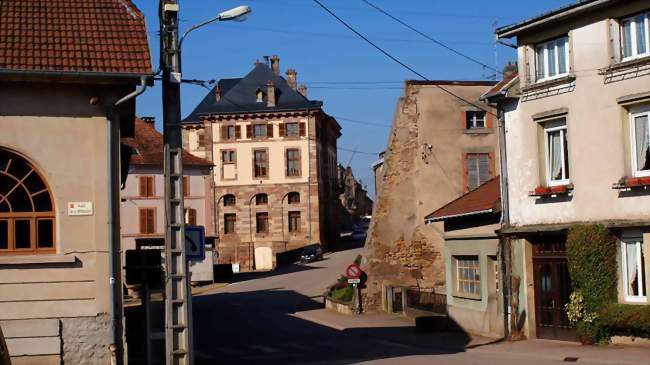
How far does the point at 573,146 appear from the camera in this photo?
23.0 meters

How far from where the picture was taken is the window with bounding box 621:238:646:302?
21344mm

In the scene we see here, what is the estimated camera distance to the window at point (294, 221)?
8062 cm

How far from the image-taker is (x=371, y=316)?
36625 mm

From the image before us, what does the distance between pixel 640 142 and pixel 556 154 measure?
291cm

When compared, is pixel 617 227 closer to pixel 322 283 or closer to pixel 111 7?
pixel 111 7

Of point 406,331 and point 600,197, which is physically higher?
point 600,197

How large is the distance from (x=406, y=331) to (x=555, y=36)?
11.2 metres

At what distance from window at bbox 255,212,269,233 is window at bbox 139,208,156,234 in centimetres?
1504

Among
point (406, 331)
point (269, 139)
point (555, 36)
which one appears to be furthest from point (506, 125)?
point (269, 139)

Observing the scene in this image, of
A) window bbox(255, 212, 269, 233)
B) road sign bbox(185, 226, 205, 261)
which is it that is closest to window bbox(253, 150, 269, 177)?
window bbox(255, 212, 269, 233)

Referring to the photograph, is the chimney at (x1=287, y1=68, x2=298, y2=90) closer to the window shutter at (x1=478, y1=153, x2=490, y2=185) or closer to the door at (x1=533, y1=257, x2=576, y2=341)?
the window shutter at (x1=478, y1=153, x2=490, y2=185)

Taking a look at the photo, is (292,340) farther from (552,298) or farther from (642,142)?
(642,142)

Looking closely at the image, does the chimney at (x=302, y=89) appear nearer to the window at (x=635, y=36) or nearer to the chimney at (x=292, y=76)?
the chimney at (x=292, y=76)

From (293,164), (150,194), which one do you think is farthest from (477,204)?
(293,164)
